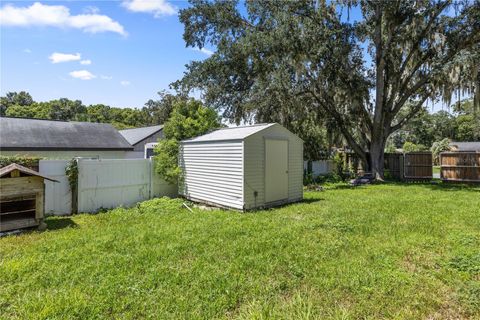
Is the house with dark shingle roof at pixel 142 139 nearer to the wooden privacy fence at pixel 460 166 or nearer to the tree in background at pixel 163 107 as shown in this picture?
the tree in background at pixel 163 107

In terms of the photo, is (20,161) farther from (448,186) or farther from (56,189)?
(448,186)

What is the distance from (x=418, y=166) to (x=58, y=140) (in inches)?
728

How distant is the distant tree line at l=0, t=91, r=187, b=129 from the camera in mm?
39969

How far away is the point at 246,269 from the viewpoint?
11.6 feet

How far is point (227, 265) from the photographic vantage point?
3.63 m

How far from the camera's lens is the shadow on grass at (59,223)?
560cm

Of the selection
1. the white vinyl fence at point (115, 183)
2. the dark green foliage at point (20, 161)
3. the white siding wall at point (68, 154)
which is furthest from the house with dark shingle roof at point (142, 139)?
the dark green foliage at point (20, 161)

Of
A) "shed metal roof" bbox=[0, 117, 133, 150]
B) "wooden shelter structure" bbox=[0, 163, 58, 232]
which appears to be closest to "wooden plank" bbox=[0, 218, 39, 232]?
"wooden shelter structure" bbox=[0, 163, 58, 232]

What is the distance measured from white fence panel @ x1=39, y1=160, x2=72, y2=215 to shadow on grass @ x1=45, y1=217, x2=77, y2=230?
432mm

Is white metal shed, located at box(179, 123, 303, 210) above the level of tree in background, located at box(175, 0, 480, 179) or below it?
below

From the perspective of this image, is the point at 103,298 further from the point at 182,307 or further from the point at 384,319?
the point at 384,319

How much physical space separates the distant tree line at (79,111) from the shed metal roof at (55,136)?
20.4 metres

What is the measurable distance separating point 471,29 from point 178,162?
45.9 feet

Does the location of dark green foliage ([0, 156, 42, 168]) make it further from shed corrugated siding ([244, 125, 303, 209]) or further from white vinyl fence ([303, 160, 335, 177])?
white vinyl fence ([303, 160, 335, 177])
